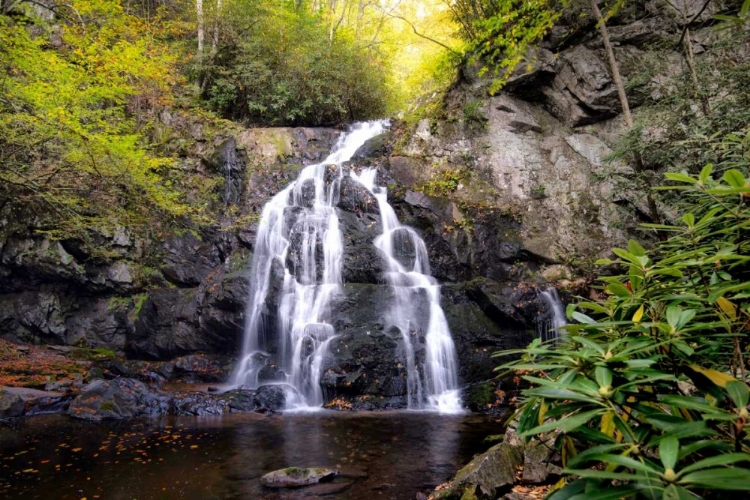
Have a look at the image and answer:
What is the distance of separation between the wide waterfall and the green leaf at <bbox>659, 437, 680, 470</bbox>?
840 centimetres

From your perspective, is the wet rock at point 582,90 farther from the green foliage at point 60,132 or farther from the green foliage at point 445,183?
the green foliage at point 60,132

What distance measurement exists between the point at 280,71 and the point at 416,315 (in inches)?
484

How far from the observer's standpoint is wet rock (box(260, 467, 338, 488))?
4.87 m

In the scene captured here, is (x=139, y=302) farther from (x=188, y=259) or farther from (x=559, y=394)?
(x=559, y=394)

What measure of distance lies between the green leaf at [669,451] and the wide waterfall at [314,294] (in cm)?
840

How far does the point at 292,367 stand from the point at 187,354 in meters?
3.92

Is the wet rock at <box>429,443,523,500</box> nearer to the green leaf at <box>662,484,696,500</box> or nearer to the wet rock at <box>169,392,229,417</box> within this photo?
the green leaf at <box>662,484,696,500</box>

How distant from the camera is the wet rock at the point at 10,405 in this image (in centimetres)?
779

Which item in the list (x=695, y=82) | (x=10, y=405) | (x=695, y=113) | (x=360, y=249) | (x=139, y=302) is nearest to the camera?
(x=695, y=82)

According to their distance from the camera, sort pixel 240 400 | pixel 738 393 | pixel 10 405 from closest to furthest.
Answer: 1. pixel 738 393
2. pixel 10 405
3. pixel 240 400

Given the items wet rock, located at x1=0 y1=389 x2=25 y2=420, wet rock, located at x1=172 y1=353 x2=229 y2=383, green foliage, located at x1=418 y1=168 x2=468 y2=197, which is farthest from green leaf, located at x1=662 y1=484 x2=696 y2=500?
green foliage, located at x1=418 y1=168 x2=468 y2=197

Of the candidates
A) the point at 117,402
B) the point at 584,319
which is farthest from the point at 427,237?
the point at 584,319

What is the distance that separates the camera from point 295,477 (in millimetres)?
4941

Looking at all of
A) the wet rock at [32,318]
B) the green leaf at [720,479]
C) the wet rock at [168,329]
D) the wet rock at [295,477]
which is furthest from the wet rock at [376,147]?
the green leaf at [720,479]
